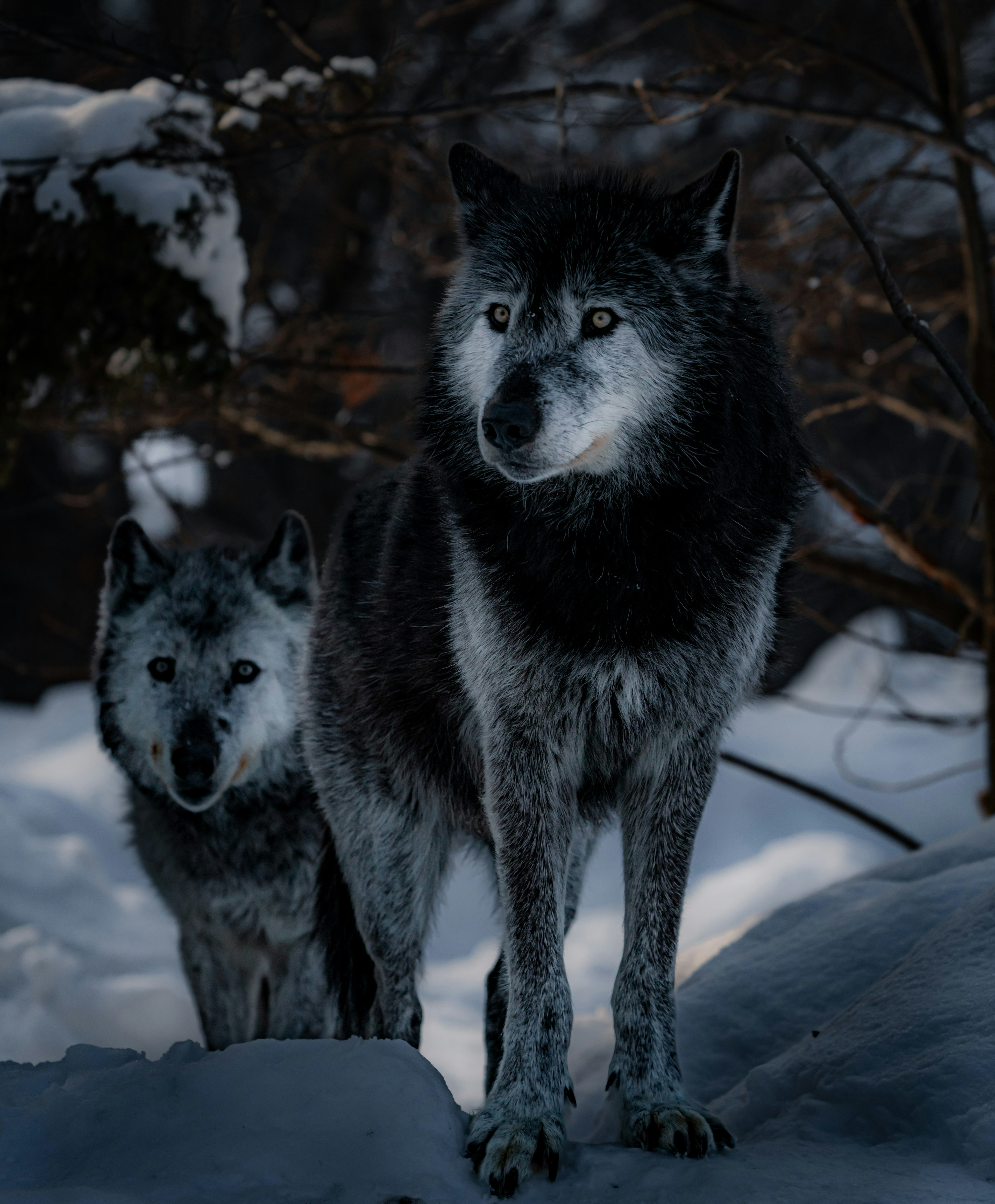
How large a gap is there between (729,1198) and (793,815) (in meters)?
6.10

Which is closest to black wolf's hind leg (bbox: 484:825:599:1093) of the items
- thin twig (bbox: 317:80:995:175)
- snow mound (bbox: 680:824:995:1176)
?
snow mound (bbox: 680:824:995:1176)

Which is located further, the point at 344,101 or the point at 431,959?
the point at 431,959

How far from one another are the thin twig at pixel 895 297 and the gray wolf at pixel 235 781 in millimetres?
2068

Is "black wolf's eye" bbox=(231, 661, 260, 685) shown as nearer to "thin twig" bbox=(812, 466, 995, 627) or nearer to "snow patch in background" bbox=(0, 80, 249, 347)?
"snow patch in background" bbox=(0, 80, 249, 347)

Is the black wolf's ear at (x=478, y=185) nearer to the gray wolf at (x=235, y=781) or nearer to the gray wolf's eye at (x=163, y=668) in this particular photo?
the gray wolf at (x=235, y=781)

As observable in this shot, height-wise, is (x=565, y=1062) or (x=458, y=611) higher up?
(x=458, y=611)

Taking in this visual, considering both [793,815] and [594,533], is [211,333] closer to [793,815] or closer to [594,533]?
[594,533]

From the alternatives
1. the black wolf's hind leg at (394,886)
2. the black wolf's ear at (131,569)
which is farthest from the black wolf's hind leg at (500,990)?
the black wolf's ear at (131,569)

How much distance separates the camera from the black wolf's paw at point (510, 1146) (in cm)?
228

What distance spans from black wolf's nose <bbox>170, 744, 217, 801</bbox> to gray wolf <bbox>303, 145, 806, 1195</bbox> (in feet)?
2.88

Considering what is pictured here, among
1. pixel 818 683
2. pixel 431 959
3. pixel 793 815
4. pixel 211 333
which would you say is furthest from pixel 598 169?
pixel 818 683

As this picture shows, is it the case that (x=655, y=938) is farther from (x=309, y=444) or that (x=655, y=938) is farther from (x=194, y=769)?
(x=309, y=444)

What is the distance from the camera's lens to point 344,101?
191 inches

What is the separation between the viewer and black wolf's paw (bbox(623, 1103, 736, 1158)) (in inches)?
95.3
